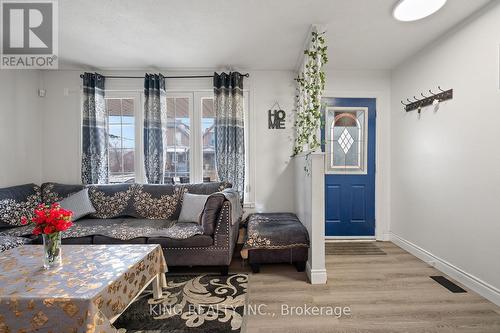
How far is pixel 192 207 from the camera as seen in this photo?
300 cm

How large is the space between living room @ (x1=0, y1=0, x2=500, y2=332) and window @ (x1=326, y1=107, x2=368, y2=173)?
0.07 feet

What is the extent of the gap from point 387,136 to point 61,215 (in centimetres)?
→ 404

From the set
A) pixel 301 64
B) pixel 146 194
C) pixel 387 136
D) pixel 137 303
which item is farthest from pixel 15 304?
pixel 387 136

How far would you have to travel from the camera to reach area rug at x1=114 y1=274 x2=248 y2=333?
1.74 m

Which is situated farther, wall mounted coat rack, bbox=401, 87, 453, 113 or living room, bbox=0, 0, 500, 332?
wall mounted coat rack, bbox=401, 87, 453, 113

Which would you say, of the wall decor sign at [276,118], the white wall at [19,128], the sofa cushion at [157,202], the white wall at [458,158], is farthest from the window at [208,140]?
the white wall at [458,158]

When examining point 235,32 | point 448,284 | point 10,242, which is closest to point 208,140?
point 235,32

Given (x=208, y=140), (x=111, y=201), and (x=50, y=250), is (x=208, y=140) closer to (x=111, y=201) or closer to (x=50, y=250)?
(x=111, y=201)

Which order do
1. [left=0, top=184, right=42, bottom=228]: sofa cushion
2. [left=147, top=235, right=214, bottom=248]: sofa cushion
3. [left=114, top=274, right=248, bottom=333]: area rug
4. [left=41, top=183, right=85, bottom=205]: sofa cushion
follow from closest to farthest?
1. [left=114, top=274, right=248, bottom=333]: area rug
2. [left=147, top=235, right=214, bottom=248]: sofa cushion
3. [left=0, top=184, right=42, bottom=228]: sofa cushion
4. [left=41, top=183, right=85, bottom=205]: sofa cushion

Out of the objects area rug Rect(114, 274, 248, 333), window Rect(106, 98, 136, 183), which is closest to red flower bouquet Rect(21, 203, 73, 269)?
area rug Rect(114, 274, 248, 333)

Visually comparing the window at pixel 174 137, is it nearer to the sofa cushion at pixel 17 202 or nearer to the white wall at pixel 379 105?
the sofa cushion at pixel 17 202

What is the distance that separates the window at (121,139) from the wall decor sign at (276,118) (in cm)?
215

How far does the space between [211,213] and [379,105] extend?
3009mm

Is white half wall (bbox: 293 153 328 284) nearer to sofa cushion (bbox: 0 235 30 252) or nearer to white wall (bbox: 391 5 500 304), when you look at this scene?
white wall (bbox: 391 5 500 304)
